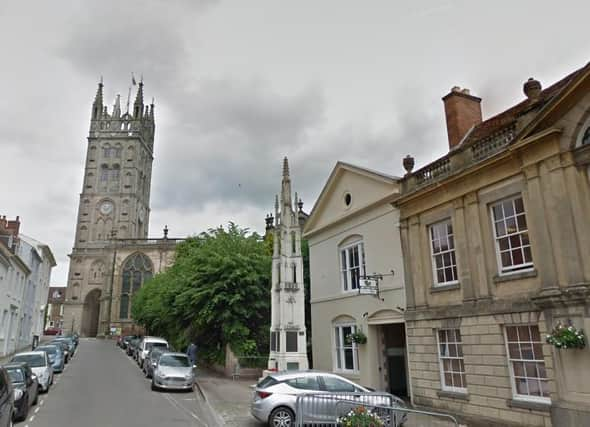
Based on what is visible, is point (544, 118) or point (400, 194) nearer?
point (544, 118)

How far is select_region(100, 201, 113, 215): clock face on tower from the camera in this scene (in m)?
81.8

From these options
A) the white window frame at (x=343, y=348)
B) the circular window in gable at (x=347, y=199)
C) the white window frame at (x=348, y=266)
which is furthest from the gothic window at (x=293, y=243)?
the white window frame at (x=343, y=348)

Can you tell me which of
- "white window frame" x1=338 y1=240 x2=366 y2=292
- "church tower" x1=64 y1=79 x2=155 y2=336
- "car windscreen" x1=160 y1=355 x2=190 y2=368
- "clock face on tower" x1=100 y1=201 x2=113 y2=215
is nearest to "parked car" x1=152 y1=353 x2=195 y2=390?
"car windscreen" x1=160 y1=355 x2=190 y2=368

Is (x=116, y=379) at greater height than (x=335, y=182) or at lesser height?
lesser

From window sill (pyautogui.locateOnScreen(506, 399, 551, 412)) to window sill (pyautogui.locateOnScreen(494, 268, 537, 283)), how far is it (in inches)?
117

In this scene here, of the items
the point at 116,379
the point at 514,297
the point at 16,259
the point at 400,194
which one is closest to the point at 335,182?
the point at 400,194

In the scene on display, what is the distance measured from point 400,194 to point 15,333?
33.2 m

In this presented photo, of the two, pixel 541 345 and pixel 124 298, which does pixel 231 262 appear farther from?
pixel 124 298

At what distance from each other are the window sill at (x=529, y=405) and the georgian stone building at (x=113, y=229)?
61.7 meters

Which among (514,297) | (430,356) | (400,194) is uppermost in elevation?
(400,194)

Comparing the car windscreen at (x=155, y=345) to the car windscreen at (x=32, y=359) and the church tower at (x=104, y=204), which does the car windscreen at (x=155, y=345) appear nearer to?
the car windscreen at (x=32, y=359)

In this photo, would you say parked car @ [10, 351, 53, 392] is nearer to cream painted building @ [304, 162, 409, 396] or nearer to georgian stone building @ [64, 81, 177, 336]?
cream painted building @ [304, 162, 409, 396]

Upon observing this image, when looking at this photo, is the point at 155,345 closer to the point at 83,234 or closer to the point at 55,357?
the point at 55,357

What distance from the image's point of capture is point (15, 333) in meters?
34.6
